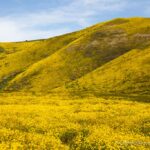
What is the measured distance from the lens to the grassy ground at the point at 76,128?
33.0 meters

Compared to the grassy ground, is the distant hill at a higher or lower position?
higher

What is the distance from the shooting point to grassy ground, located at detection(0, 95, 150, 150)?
108 feet

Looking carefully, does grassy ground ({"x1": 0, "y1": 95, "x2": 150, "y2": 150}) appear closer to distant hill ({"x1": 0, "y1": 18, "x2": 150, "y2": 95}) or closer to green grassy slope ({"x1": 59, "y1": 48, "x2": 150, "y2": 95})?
green grassy slope ({"x1": 59, "y1": 48, "x2": 150, "y2": 95})

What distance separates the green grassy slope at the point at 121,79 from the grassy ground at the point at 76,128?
2874 cm

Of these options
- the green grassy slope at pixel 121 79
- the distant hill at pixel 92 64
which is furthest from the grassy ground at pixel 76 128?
the distant hill at pixel 92 64

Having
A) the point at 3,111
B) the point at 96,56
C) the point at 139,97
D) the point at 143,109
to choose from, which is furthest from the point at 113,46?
the point at 3,111

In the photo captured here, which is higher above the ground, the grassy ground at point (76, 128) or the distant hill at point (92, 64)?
the distant hill at point (92, 64)

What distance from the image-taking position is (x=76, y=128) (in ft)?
130

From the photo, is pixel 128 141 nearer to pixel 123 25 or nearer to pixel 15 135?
pixel 15 135

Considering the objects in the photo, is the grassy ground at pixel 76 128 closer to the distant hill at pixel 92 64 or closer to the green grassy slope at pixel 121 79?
the green grassy slope at pixel 121 79

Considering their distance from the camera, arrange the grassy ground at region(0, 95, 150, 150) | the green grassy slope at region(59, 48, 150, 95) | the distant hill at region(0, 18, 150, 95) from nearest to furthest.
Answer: the grassy ground at region(0, 95, 150, 150) → the green grassy slope at region(59, 48, 150, 95) → the distant hill at region(0, 18, 150, 95)

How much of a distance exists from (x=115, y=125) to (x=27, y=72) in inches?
3208

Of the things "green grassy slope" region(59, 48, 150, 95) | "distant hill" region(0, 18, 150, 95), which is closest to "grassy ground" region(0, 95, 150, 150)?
"green grassy slope" region(59, 48, 150, 95)

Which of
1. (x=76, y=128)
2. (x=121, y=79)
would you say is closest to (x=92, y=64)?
(x=121, y=79)
